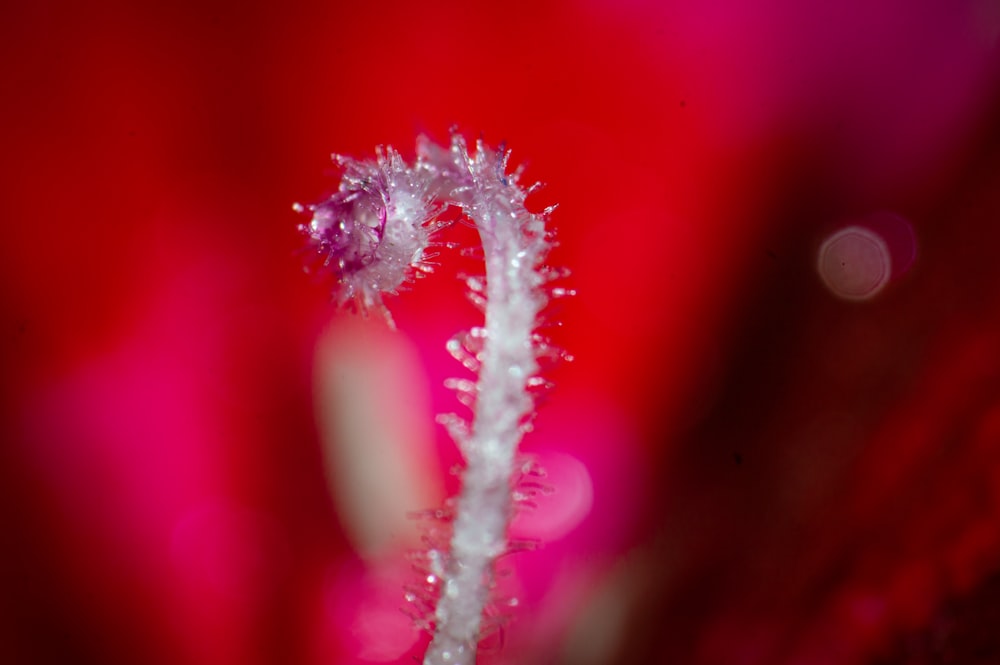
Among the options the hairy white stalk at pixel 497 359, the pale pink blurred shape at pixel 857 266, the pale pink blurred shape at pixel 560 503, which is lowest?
the hairy white stalk at pixel 497 359

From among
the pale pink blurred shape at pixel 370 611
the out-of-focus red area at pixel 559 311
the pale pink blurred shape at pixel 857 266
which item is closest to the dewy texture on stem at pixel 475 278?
the out-of-focus red area at pixel 559 311

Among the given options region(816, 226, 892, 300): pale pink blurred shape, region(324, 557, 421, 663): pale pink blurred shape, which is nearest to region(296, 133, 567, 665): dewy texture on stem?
region(324, 557, 421, 663): pale pink blurred shape

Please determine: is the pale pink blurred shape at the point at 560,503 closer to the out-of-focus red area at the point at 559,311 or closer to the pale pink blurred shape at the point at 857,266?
the out-of-focus red area at the point at 559,311

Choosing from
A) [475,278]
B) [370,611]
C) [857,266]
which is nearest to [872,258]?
[857,266]

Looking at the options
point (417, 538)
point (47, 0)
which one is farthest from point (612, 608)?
point (47, 0)

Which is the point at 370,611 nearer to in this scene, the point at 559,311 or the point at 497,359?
the point at 559,311

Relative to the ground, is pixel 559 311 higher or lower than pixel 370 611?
higher

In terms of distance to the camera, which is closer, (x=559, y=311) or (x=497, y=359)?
(x=497, y=359)
